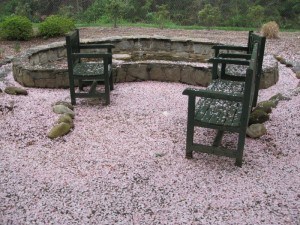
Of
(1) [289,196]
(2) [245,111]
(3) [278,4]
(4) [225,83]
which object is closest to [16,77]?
(4) [225,83]

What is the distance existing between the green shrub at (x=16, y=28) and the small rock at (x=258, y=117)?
595cm

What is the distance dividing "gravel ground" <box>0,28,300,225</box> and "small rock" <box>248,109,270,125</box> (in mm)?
96

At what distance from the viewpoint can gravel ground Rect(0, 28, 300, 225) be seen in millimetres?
2559

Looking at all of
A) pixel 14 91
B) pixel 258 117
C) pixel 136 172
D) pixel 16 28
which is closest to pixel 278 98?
pixel 258 117

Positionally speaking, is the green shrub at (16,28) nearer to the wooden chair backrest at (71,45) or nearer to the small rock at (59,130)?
the wooden chair backrest at (71,45)

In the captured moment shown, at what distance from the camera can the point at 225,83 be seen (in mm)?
3963

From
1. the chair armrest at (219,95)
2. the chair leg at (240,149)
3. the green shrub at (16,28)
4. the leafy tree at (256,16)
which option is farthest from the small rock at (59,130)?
the leafy tree at (256,16)

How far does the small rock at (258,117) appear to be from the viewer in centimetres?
385

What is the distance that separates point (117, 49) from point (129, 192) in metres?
4.66

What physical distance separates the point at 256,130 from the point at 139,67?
2.39m

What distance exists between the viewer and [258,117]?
3.89 meters

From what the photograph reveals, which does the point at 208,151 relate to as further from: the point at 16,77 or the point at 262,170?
the point at 16,77

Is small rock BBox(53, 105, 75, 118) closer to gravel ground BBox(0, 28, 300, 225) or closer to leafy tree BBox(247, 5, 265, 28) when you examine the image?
gravel ground BBox(0, 28, 300, 225)

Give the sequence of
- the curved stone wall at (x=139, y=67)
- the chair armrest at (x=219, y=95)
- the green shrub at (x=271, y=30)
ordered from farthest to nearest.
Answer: the green shrub at (x=271, y=30) → the curved stone wall at (x=139, y=67) → the chair armrest at (x=219, y=95)
